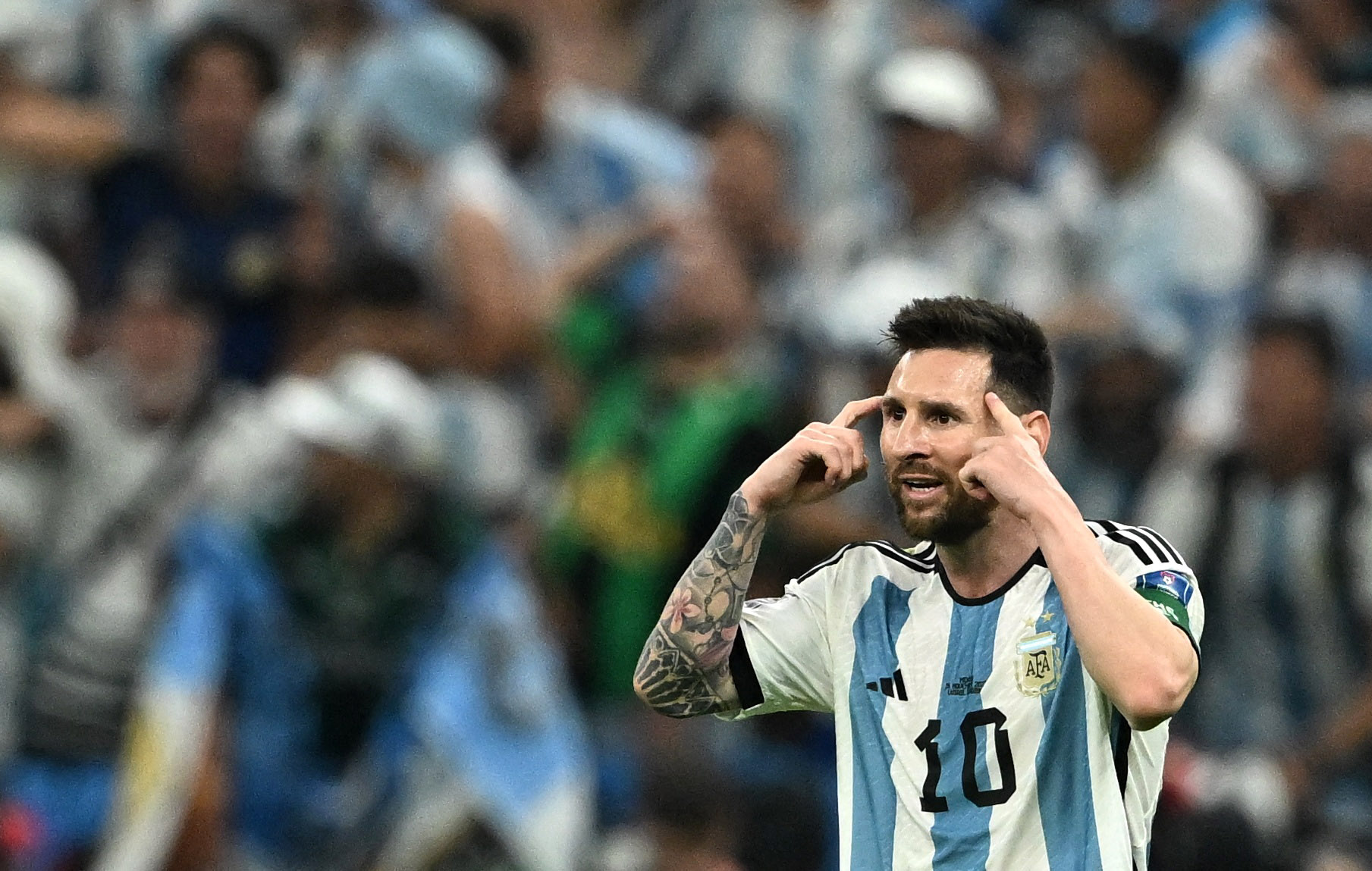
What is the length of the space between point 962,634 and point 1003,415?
1.52ft

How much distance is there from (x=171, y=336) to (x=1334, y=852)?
4431 millimetres

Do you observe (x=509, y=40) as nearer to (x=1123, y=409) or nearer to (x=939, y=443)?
(x=1123, y=409)

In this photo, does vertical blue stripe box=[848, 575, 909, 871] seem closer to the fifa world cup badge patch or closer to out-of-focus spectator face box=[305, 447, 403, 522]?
the fifa world cup badge patch

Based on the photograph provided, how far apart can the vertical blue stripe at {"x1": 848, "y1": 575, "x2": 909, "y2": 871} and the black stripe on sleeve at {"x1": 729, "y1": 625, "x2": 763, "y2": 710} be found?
219 millimetres

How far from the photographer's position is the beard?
4.59 meters

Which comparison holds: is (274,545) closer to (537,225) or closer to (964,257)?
(537,225)

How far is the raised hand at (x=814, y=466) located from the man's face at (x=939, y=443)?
0.41 feet

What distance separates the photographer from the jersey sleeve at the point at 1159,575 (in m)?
4.38

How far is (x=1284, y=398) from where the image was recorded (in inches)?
311

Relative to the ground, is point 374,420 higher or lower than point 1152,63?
lower

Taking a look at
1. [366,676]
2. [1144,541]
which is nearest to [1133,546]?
[1144,541]

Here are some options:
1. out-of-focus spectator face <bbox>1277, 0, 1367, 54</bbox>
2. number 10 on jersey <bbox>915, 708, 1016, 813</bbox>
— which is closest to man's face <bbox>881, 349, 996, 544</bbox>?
number 10 on jersey <bbox>915, 708, 1016, 813</bbox>

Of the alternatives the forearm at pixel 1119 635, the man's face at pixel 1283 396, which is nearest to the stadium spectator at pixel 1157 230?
the man's face at pixel 1283 396

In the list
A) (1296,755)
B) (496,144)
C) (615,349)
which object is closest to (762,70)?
(496,144)
